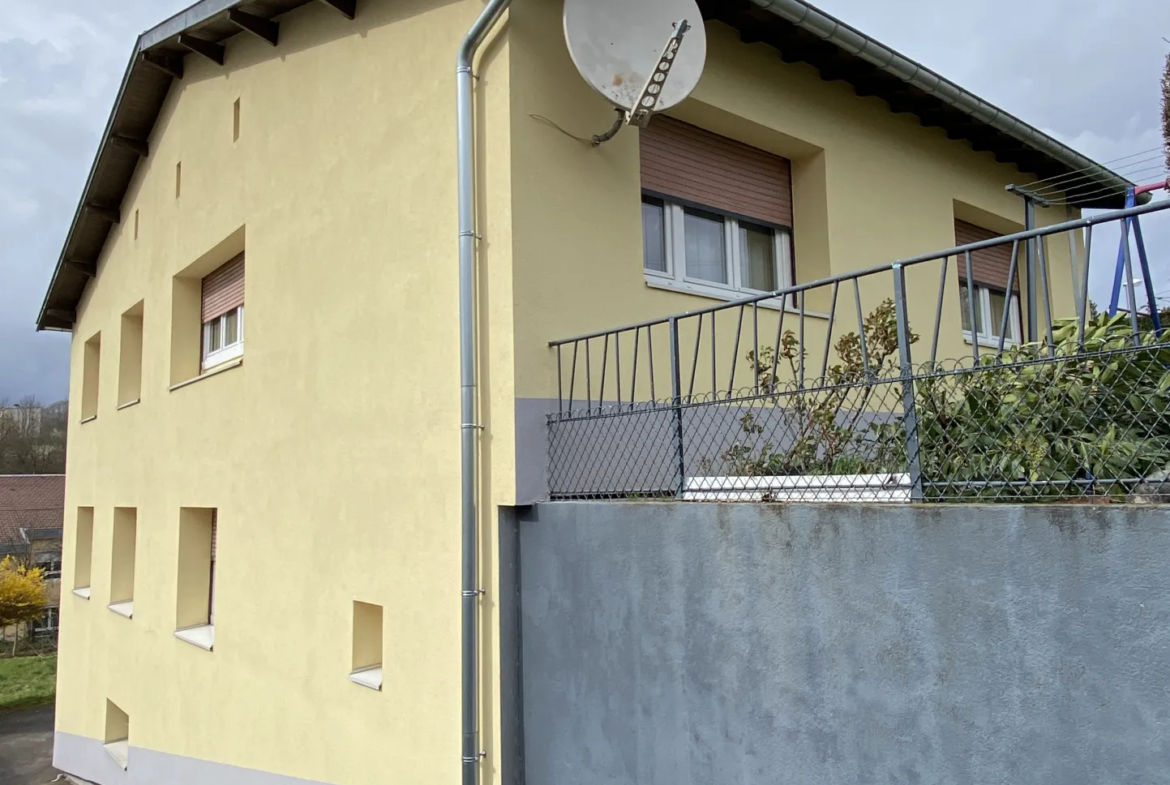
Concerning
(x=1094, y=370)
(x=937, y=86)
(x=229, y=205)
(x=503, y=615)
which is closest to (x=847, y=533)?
(x=1094, y=370)

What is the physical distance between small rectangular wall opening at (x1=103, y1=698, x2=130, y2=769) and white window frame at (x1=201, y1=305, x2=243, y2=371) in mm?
5311

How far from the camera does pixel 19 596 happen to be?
28281mm

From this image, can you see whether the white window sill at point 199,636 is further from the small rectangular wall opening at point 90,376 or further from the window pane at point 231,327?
the small rectangular wall opening at point 90,376

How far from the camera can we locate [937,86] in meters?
6.68

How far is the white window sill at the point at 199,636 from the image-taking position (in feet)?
26.8

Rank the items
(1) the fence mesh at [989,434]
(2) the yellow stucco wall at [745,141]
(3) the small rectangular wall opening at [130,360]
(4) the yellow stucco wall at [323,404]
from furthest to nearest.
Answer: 1. (3) the small rectangular wall opening at [130,360]
2. (4) the yellow stucco wall at [323,404]
3. (2) the yellow stucco wall at [745,141]
4. (1) the fence mesh at [989,434]

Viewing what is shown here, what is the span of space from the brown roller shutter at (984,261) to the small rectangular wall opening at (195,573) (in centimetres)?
829

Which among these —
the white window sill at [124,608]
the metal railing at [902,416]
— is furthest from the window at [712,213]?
the white window sill at [124,608]

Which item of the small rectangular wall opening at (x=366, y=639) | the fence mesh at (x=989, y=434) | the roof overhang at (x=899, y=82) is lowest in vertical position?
the small rectangular wall opening at (x=366, y=639)

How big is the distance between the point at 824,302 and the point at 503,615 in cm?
374

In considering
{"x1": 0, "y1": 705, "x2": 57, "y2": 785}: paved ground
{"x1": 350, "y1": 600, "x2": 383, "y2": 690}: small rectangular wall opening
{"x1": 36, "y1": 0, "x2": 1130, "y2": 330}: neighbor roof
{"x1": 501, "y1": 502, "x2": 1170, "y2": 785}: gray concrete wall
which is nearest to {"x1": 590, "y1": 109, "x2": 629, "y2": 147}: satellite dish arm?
{"x1": 36, "y1": 0, "x2": 1130, "y2": 330}: neighbor roof

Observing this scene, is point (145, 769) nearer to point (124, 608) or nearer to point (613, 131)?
point (124, 608)

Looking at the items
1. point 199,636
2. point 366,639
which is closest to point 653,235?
point 366,639

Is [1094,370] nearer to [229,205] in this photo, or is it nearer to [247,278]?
[247,278]
